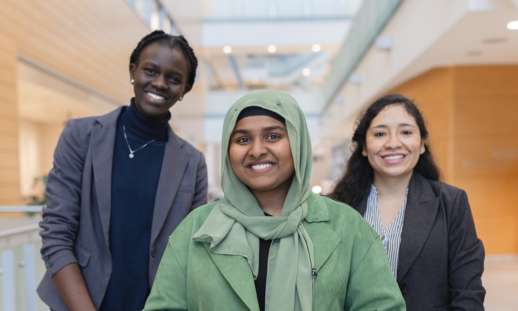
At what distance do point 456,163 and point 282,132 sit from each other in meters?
5.79

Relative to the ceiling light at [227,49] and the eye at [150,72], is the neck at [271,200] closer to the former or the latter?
the eye at [150,72]

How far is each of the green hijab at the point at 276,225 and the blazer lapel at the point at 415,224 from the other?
698 millimetres

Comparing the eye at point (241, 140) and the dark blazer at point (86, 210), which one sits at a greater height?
the eye at point (241, 140)

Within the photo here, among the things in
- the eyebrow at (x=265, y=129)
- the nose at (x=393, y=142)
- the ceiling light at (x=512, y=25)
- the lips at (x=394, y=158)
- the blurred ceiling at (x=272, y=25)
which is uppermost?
the blurred ceiling at (x=272, y=25)

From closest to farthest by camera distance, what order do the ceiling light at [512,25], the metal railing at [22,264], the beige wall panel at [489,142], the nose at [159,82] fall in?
the nose at [159,82]
the metal railing at [22,264]
the ceiling light at [512,25]
the beige wall panel at [489,142]

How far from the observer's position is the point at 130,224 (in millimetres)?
1310

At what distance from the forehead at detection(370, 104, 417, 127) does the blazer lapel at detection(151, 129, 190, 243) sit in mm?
844

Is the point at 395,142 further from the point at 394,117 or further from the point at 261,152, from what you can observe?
the point at 261,152

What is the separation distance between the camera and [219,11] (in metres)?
17.1

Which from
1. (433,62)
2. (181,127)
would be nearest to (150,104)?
(433,62)

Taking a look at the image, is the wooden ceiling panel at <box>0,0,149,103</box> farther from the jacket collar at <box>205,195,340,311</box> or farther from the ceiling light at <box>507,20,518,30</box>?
the ceiling light at <box>507,20,518,30</box>

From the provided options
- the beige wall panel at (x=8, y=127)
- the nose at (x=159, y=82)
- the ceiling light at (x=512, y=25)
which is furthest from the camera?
the beige wall panel at (x=8, y=127)

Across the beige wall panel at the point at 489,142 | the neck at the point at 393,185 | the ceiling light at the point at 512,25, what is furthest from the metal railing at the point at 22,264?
the beige wall panel at the point at 489,142

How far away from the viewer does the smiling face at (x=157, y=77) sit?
139 centimetres
